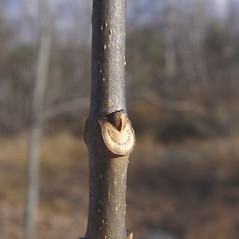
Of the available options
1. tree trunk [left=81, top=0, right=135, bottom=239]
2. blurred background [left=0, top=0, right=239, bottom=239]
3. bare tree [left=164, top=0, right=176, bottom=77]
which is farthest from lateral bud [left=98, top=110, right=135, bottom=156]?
bare tree [left=164, top=0, right=176, bottom=77]

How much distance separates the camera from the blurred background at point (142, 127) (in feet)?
14.6

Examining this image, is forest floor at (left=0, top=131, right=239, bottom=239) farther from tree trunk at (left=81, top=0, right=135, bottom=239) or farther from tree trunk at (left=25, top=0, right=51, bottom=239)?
tree trunk at (left=81, top=0, right=135, bottom=239)

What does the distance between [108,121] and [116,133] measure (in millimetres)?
23

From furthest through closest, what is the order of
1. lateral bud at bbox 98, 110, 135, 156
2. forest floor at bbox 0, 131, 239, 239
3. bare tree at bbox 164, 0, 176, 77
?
bare tree at bbox 164, 0, 176, 77
forest floor at bbox 0, 131, 239, 239
lateral bud at bbox 98, 110, 135, 156

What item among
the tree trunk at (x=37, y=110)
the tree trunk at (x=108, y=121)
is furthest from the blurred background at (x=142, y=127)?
the tree trunk at (x=108, y=121)

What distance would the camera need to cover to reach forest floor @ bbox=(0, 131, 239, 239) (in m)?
5.97

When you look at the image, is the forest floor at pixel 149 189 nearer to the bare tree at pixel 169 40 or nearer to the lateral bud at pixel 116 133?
the bare tree at pixel 169 40

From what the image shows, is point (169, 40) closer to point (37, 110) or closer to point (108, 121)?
point (37, 110)

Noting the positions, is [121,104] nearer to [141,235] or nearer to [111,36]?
[111,36]

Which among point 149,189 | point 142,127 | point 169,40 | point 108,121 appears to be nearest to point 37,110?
point 108,121

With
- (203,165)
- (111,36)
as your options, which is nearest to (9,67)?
(111,36)

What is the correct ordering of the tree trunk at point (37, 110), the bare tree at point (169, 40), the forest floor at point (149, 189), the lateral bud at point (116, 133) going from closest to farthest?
the lateral bud at point (116, 133)
the tree trunk at point (37, 110)
the forest floor at point (149, 189)
the bare tree at point (169, 40)

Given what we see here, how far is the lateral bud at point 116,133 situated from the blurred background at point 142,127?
332cm

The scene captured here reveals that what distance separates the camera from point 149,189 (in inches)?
314
